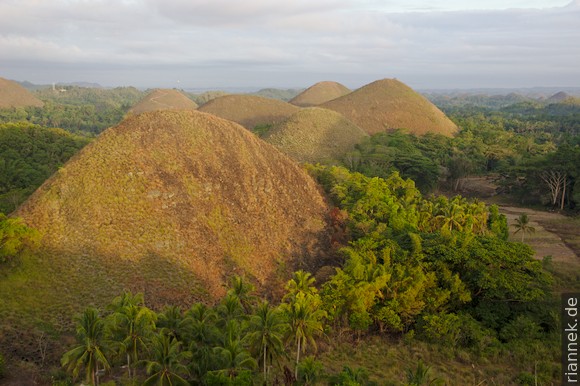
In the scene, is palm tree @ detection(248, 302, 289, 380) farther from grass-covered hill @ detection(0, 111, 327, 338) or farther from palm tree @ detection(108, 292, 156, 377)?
grass-covered hill @ detection(0, 111, 327, 338)

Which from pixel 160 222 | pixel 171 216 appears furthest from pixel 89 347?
pixel 171 216

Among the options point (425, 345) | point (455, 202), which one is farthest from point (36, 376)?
point (455, 202)

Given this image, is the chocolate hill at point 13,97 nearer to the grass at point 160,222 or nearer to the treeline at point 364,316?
the grass at point 160,222

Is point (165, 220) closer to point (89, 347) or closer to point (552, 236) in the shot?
point (89, 347)

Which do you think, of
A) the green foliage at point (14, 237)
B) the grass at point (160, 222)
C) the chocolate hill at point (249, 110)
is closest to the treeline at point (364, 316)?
the grass at point (160, 222)

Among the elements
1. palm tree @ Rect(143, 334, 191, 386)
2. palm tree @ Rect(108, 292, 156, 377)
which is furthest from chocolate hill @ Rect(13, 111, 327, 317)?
palm tree @ Rect(143, 334, 191, 386)

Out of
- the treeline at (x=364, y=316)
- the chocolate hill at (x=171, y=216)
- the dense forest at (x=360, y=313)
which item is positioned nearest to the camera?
the treeline at (x=364, y=316)
